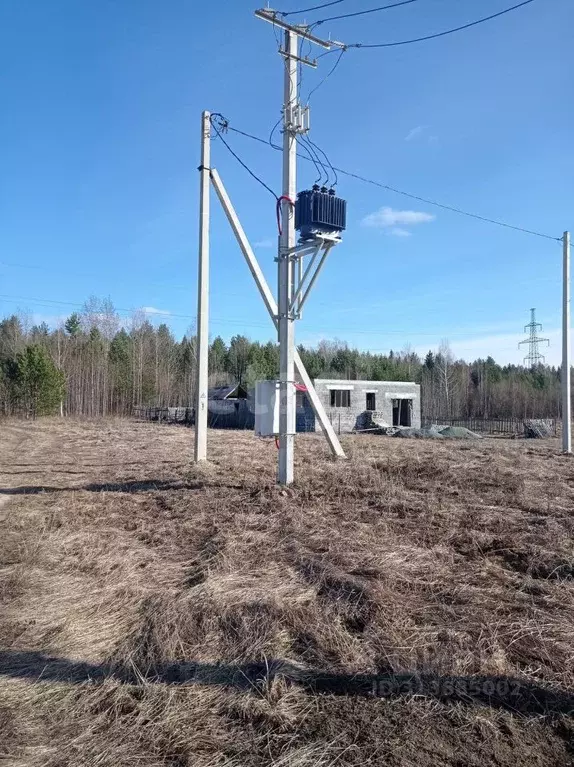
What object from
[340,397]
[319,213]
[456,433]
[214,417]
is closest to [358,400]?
[340,397]

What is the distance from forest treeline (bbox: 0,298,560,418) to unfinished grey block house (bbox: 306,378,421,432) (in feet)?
32.8

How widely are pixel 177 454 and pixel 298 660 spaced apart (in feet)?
43.9

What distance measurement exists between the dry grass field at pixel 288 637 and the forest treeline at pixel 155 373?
114 feet

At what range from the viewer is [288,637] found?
3643 mm

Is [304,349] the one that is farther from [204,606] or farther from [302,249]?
[204,606]

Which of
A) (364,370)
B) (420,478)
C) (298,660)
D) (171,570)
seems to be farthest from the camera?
(364,370)

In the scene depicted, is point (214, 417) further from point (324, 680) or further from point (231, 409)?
point (324, 680)

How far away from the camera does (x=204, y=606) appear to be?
4.08 metres

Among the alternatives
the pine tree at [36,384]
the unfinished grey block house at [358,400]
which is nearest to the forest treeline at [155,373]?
the pine tree at [36,384]

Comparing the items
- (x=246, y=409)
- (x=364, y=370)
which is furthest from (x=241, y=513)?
(x=364, y=370)

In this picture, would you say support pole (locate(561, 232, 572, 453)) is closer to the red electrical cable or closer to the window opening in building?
the red electrical cable

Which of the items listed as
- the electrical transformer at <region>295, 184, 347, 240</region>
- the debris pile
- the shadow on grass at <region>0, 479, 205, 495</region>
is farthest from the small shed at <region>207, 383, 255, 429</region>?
the electrical transformer at <region>295, 184, 347, 240</region>

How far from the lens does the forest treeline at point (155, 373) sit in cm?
4354

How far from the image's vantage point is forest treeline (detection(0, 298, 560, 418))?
43541mm
